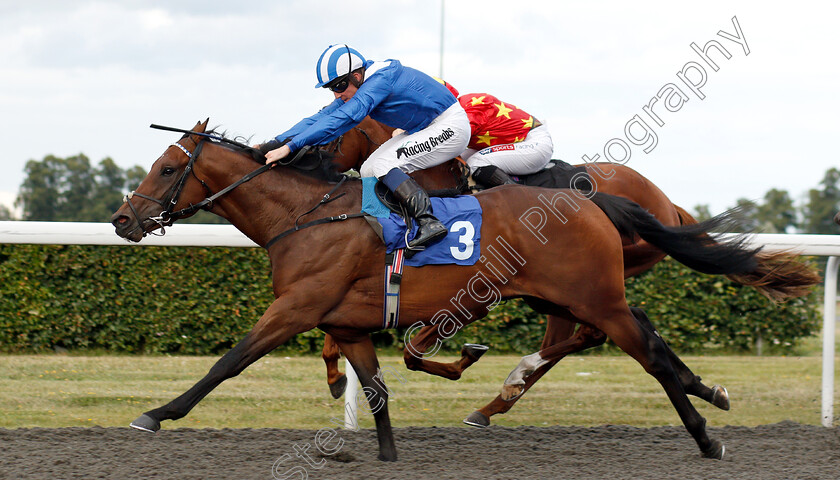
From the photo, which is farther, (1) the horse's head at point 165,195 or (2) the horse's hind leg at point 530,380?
(2) the horse's hind leg at point 530,380

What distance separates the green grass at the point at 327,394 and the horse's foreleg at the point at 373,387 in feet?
3.50

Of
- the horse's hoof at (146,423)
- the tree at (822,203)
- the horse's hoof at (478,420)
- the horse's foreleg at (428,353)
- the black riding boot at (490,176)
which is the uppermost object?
the tree at (822,203)

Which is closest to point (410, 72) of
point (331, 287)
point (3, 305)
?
point (331, 287)

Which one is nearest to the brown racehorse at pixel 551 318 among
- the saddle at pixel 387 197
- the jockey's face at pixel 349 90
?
the jockey's face at pixel 349 90

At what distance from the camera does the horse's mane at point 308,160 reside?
373 cm

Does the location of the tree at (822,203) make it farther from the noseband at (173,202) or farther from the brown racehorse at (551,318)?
the noseband at (173,202)

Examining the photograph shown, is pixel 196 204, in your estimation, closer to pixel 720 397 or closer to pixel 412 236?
pixel 412 236

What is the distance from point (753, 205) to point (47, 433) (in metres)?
3.67

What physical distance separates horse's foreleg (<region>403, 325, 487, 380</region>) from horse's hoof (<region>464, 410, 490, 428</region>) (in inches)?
9.5

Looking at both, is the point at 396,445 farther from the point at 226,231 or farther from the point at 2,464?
the point at 2,464

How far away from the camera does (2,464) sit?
11.1 feet

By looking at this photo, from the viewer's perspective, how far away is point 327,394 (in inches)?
221

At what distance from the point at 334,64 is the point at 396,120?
408 mm

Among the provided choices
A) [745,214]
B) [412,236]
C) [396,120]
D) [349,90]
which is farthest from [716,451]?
[349,90]
